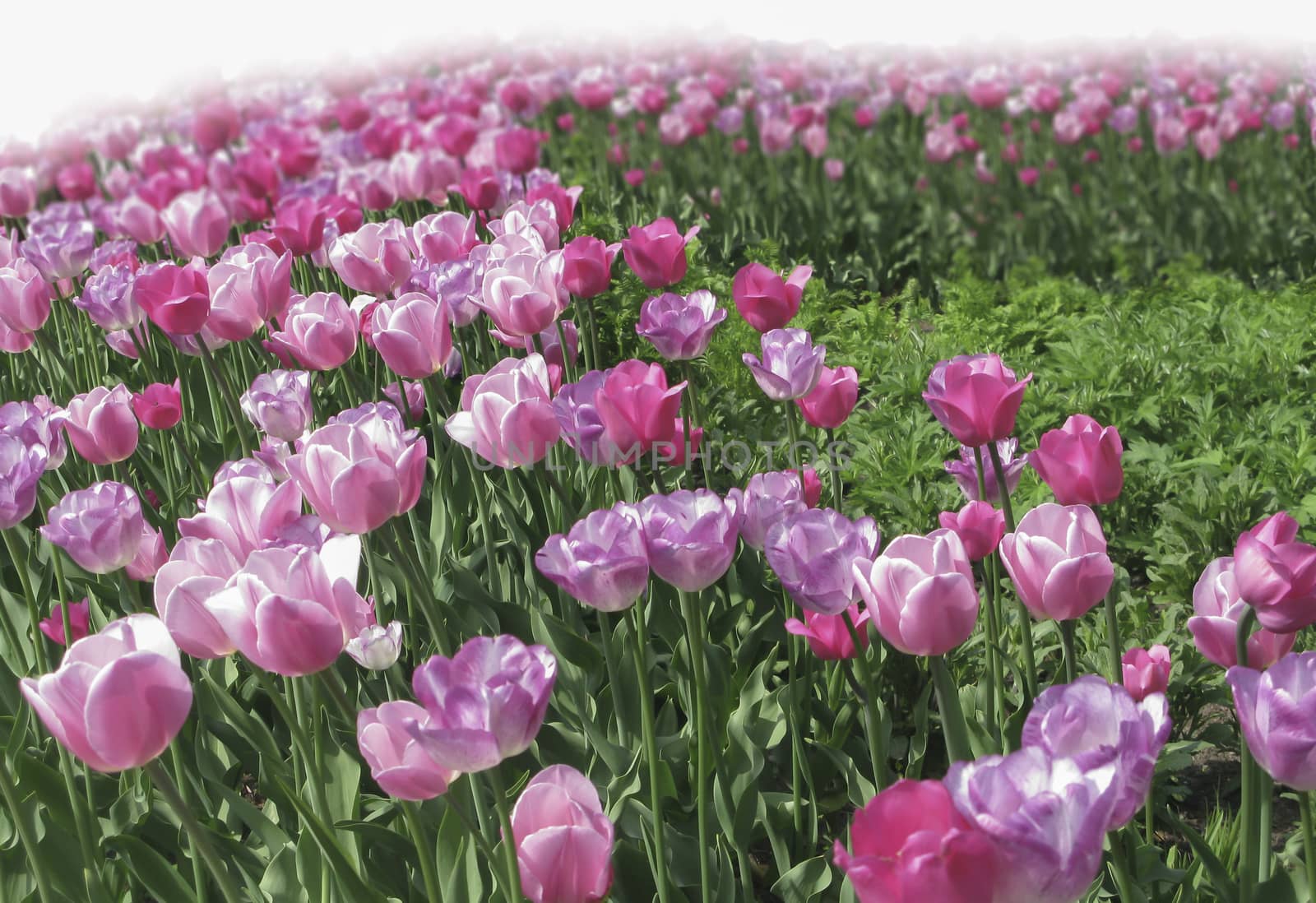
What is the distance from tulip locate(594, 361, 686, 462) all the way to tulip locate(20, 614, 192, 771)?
0.73 metres

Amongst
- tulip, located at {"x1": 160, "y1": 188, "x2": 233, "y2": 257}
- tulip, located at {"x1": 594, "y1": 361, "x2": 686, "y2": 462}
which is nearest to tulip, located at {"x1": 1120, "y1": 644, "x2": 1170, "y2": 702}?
tulip, located at {"x1": 594, "y1": 361, "x2": 686, "y2": 462}

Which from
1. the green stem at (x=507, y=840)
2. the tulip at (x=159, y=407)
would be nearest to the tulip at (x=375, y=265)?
the tulip at (x=159, y=407)

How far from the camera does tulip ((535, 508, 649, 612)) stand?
4.29 ft

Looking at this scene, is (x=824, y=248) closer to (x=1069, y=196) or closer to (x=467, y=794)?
(x=1069, y=196)

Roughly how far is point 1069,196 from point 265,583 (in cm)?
666

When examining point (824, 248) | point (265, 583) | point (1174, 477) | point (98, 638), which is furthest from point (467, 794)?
point (824, 248)

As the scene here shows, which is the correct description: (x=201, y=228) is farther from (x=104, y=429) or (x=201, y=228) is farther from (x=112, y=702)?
(x=112, y=702)

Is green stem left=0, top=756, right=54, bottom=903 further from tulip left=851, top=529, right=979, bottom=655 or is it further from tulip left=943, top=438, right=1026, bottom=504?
tulip left=943, top=438, right=1026, bottom=504

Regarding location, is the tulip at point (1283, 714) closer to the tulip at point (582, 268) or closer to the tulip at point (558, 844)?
the tulip at point (558, 844)

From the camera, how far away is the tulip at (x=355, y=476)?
142 cm

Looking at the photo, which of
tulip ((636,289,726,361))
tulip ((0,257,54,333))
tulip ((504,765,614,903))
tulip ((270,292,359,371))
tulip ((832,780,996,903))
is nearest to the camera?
tulip ((832,780,996,903))

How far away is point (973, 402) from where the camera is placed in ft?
5.20

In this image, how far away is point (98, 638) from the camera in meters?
1.14

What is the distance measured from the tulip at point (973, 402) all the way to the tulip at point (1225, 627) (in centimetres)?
33
